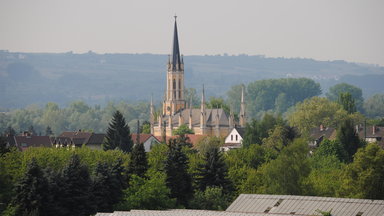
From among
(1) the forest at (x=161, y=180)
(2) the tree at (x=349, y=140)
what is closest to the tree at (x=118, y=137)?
(2) the tree at (x=349, y=140)

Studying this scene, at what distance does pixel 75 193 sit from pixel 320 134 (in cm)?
8653

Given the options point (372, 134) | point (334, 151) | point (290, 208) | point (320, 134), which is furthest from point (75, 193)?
point (320, 134)

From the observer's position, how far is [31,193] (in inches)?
2579

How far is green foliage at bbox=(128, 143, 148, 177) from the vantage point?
256 feet

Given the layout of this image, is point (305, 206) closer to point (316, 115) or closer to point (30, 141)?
point (30, 141)

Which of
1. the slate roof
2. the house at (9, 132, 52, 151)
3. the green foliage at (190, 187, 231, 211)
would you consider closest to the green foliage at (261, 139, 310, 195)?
the green foliage at (190, 187, 231, 211)

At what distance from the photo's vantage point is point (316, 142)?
142875mm

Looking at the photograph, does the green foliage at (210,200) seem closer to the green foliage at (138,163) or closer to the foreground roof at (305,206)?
the green foliage at (138,163)

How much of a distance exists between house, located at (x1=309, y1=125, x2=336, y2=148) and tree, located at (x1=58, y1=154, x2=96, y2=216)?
72096 mm

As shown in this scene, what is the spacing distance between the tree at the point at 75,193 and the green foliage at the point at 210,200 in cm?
771

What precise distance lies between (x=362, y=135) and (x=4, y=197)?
75.5 meters

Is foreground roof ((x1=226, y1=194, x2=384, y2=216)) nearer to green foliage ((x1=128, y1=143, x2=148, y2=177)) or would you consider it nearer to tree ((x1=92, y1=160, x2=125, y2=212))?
tree ((x1=92, y1=160, x2=125, y2=212))

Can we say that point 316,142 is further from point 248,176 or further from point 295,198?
point 295,198

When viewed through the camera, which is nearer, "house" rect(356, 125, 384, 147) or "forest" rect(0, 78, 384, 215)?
"forest" rect(0, 78, 384, 215)
